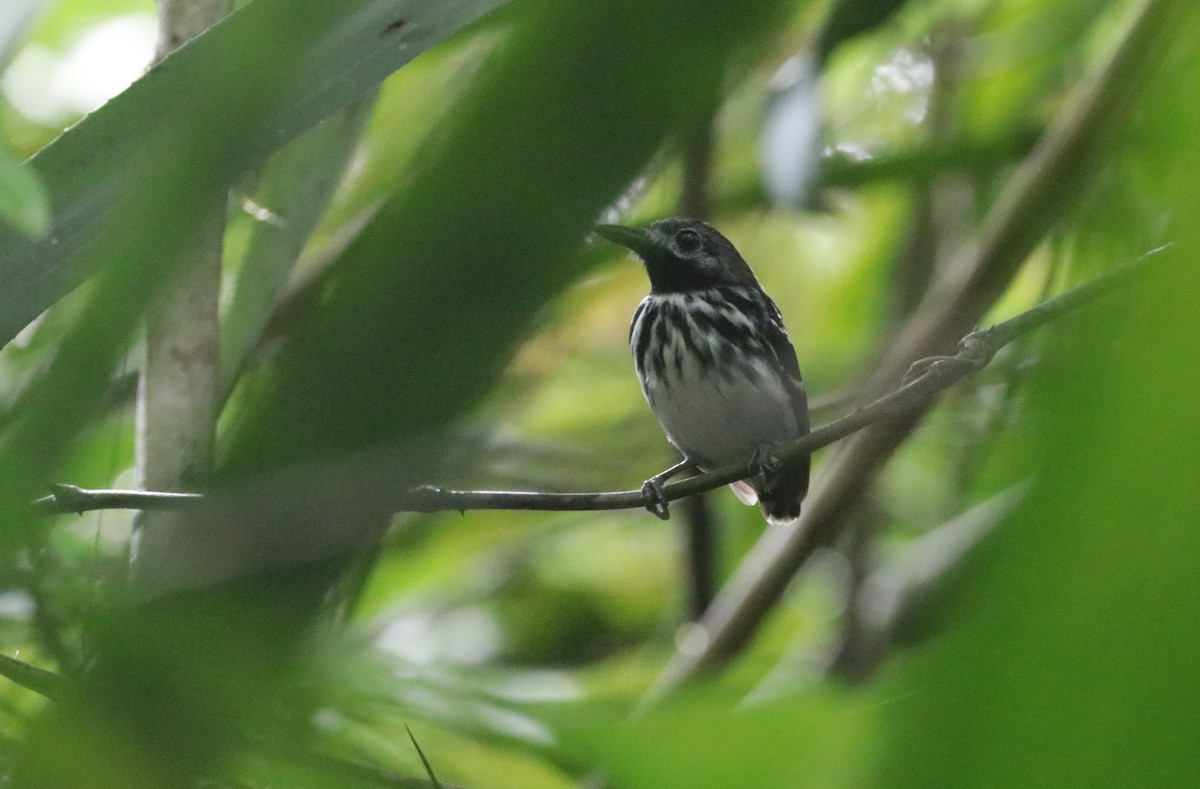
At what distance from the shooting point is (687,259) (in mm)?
2531

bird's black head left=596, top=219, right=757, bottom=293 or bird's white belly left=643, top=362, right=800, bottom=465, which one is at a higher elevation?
bird's black head left=596, top=219, right=757, bottom=293

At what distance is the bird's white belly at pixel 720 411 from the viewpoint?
2.31m

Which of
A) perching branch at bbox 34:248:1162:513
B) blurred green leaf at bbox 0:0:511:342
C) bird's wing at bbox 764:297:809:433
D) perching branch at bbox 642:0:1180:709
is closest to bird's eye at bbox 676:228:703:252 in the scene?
bird's wing at bbox 764:297:809:433

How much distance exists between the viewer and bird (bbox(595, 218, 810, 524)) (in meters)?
2.32

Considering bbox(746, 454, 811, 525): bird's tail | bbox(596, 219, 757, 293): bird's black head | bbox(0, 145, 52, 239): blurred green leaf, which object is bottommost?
bbox(746, 454, 811, 525): bird's tail

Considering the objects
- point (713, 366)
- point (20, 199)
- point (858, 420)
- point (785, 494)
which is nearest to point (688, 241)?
point (713, 366)

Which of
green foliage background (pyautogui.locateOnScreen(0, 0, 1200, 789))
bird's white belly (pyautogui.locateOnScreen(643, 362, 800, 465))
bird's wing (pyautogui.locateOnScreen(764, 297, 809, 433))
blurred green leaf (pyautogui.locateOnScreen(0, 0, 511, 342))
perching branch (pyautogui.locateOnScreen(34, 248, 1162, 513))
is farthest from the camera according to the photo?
bird's wing (pyautogui.locateOnScreen(764, 297, 809, 433))

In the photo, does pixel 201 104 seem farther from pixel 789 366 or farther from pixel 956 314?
pixel 789 366

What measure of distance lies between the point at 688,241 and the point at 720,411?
0.39 metres

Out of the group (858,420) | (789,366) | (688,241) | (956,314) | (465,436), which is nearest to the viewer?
(465,436)

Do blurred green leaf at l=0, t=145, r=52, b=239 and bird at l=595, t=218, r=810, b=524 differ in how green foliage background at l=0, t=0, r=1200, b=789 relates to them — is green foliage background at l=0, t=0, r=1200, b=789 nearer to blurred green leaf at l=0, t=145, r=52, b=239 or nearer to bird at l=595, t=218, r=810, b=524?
blurred green leaf at l=0, t=145, r=52, b=239

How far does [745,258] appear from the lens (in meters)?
2.93

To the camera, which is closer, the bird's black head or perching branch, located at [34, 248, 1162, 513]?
perching branch, located at [34, 248, 1162, 513]

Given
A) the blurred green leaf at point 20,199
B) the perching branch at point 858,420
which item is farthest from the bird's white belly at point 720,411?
the blurred green leaf at point 20,199
